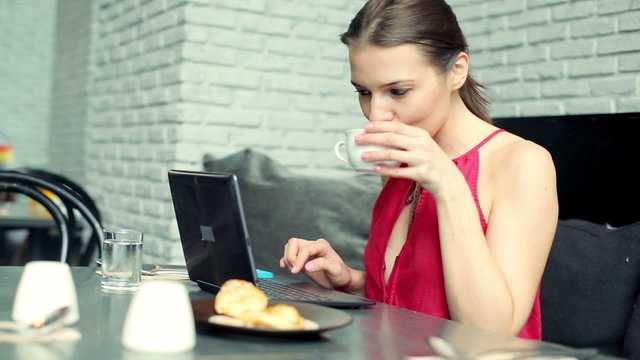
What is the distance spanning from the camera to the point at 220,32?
3.23 m

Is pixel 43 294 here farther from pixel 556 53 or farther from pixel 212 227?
pixel 556 53

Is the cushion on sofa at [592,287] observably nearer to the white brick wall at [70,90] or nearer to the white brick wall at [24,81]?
the white brick wall at [70,90]

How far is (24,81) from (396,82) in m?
6.11

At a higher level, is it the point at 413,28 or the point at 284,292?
the point at 413,28

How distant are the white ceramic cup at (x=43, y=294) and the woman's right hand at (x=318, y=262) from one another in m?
0.54

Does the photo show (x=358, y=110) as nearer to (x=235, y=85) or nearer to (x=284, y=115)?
(x=284, y=115)

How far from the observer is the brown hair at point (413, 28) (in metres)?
1.41

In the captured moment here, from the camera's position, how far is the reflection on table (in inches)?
30.5

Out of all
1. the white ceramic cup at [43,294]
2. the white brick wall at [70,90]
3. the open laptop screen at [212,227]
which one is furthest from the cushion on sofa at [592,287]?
the white brick wall at [70,90]

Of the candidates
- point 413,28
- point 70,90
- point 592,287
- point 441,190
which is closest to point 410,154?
point 441,190

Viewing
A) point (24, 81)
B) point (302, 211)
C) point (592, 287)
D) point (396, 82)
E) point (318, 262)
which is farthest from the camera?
point (24, 81)

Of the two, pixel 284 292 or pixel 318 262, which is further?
pixel 318 262

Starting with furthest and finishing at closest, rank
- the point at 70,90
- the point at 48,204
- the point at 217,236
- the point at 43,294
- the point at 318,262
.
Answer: the point at 70,90, the point at 48,204, the point at 318,262, the point at 217,236, the point at 43,294

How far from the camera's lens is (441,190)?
1.24m
